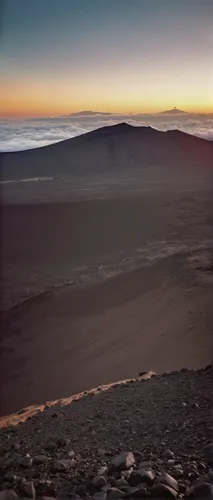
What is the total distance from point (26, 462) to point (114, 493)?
0.34 m

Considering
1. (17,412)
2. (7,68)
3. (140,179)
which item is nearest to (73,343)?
(17,412)

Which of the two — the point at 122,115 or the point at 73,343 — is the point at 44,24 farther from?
the point at 73,343

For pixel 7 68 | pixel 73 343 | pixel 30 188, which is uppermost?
pixel 7 68

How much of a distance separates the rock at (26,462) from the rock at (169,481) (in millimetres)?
463

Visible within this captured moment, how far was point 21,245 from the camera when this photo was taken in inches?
91.8

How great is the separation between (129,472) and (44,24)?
5.49ft

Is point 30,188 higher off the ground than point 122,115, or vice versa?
point 122,115

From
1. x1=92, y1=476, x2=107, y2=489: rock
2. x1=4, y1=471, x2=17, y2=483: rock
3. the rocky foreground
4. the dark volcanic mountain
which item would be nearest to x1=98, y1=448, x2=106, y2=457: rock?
the rocky foreground

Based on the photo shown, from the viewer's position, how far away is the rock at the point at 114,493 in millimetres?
2049

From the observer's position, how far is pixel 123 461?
2.12 metres

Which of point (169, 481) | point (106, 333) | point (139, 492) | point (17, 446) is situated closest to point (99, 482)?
point (139, 492)

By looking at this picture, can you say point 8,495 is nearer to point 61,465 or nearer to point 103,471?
point 61,465

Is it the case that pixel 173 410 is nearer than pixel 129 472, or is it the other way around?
pixel 129 472

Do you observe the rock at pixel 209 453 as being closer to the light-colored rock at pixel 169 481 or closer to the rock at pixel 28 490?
the light-colored rock at pixel 169 481
